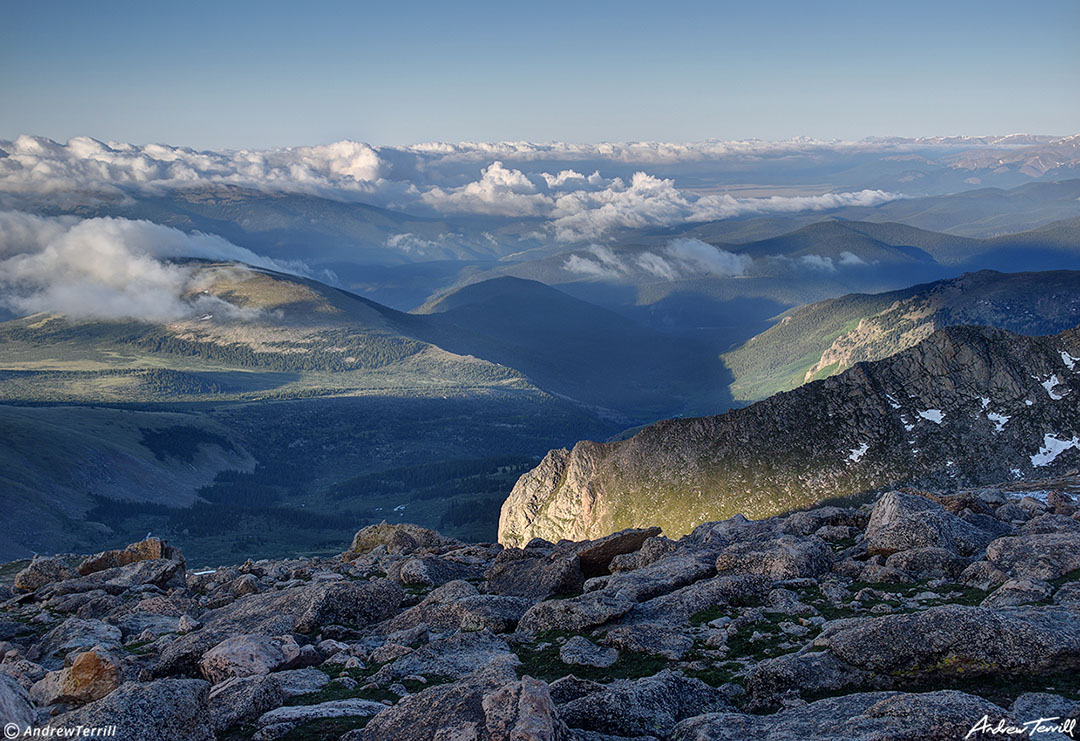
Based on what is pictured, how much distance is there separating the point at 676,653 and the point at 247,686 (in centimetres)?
1256

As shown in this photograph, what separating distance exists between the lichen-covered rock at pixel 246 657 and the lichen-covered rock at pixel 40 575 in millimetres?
33152

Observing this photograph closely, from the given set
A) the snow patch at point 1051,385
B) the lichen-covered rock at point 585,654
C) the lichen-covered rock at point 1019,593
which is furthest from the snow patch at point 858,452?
the lichen-covered rock at point 585,654

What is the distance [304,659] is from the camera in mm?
24766

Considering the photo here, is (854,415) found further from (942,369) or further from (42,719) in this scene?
(42,719)

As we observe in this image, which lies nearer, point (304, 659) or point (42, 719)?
point (42, 719)

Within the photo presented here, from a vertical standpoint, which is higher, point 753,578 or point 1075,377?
point 753,578

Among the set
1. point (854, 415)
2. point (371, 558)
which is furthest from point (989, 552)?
point (854, 415)

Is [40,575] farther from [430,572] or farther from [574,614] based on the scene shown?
[574,614]

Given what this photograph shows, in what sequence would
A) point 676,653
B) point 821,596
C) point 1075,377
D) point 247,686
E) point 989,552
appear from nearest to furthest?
point 247,686 < point 676,653 < point 821,596 < point 989,552 < point 1075,377

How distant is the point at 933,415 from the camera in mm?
157000

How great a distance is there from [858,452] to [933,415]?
19336 millimetres

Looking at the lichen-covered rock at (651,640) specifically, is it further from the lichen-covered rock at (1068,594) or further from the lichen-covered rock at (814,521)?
the lichen-covered rock at (814,521)

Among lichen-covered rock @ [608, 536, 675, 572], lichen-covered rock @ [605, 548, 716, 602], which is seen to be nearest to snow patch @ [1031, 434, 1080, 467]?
lichen-covered rock @ [608, 536, 675, 572]

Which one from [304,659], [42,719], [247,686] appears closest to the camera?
[42,719]
